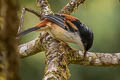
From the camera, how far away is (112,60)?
3.06 metres

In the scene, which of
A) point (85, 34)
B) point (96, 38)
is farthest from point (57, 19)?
point (96, 38)

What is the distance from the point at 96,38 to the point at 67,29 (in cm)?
179

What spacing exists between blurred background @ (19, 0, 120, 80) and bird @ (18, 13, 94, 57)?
1.40 metres

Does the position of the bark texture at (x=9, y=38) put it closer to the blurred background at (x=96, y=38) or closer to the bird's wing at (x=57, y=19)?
the bird's wing at (x=57, y=19)

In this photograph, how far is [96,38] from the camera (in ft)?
17.9

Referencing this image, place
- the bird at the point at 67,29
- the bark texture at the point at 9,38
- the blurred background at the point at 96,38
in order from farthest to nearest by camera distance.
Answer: the blurred background at the point at 96,38, the bird at the point at 67,29, the bark texture at the point at 9,38

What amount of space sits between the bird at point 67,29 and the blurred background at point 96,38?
1.40m

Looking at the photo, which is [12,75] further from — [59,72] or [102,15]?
[102,15]

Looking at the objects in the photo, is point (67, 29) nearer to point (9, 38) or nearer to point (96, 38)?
point (96, 38)

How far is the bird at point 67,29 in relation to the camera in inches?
142

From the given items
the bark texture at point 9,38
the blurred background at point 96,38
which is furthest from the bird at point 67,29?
the bark texture at point 9,38

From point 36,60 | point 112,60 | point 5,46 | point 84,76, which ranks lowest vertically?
point 84,76

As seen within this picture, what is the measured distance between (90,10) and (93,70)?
1251 mm

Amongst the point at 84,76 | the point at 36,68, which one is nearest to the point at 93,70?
the point at 84,76
